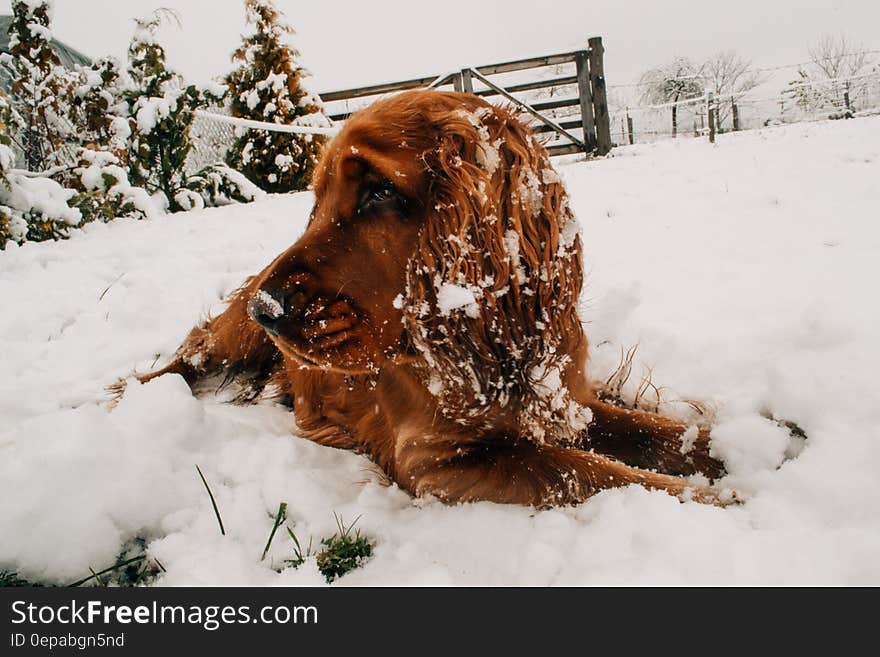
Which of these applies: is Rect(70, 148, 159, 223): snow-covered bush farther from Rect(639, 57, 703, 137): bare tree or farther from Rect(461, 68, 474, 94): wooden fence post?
A: Rect(639, 57, 703, 137): bare tree

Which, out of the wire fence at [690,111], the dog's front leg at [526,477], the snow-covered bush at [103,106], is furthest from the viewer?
the wire fence at [690,111]

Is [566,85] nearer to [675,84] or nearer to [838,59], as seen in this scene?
[838,59]

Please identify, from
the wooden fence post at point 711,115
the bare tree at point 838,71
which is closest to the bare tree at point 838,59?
the bare tree at point 838,71

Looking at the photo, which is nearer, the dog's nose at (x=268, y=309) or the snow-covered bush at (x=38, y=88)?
the dog's nose at (x=268, y=309)

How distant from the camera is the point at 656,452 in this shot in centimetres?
177

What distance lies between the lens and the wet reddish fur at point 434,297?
4.93 ft

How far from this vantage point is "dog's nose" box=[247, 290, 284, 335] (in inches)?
57.3

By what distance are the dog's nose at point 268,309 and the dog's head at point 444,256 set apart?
0.02 m

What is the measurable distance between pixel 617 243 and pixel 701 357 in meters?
1.79

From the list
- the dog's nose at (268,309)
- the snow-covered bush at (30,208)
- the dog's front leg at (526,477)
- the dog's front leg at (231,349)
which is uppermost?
the snow-covered bush at (30,208)

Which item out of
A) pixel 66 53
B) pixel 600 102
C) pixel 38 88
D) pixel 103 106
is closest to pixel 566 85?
pixel 600 102

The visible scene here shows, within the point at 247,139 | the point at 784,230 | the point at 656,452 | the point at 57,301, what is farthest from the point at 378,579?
the point at 247,139

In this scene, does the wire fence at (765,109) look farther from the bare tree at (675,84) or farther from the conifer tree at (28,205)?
the conifer tree at (28,205)
